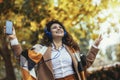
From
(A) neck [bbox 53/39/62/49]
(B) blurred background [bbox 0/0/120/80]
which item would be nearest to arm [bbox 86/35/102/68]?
(A) neck [bbox 53/39/62/49]

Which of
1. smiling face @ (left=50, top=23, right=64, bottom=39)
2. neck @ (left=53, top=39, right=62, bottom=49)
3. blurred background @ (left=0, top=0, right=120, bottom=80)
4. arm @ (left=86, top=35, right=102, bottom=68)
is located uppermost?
smiling face @ (left=50, top=23, right=64, bottom=39)

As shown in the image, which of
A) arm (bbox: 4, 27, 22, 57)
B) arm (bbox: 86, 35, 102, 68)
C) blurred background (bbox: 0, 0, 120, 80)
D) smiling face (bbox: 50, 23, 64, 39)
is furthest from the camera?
blurred background (bbox: 0, 0, 120, 80)

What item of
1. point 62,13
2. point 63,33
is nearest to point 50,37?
point 63,33

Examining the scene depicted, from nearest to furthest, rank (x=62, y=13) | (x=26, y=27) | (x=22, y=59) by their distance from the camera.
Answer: (x=22, y=59) → (x=62, y=13) → (x=26, y=27)

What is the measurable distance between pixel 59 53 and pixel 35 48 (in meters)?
0.29

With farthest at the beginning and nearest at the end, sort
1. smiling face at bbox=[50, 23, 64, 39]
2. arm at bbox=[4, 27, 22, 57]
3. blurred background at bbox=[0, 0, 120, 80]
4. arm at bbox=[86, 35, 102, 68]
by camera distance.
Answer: blurred background at bbox=[0, 0, 120, 80], arm at bbox=[86, 35, 102, 68], smiling face at bbox=[50, 23, 64, 39], arm at bbox=[4, 27, 22, 57]

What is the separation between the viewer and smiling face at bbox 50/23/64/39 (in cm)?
534

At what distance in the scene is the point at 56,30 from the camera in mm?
5383

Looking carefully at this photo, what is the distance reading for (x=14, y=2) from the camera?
976cm

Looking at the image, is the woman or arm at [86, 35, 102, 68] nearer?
the woman

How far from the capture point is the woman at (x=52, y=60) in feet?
17.0

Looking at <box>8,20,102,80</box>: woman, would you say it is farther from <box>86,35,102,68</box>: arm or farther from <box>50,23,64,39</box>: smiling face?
<box>86,35,102,68</box>: arm

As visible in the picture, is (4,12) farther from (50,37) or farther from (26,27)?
(50,37)

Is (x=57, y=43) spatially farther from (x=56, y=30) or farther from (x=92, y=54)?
(x=92, y=54)
